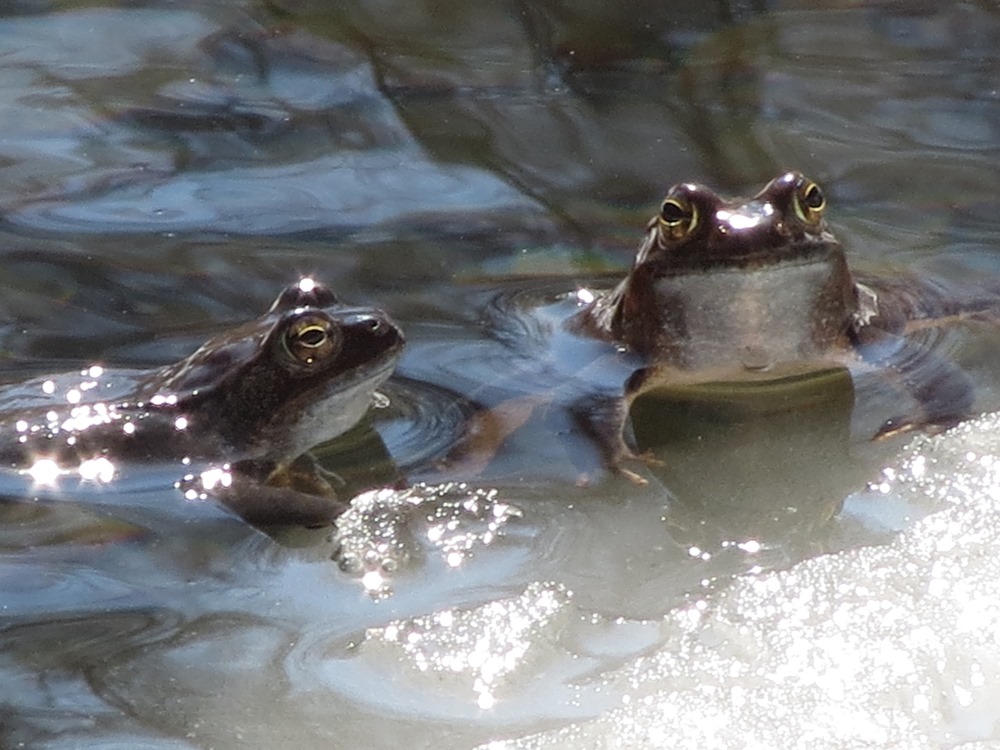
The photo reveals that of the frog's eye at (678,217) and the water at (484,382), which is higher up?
the frog's eye at (678,217)

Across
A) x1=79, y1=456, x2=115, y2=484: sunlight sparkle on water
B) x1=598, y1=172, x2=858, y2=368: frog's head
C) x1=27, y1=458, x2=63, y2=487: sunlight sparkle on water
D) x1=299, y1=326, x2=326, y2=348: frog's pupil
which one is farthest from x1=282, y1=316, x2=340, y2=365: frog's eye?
x1=598, y1=172, x2=858, y2=368: frog's head

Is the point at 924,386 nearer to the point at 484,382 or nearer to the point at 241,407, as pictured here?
the point at 484,382

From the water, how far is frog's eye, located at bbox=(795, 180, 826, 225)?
60cm

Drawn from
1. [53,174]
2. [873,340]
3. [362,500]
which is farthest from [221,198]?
[873,340]

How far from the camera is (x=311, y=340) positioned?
463 centimetres

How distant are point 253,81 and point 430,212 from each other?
1.39m

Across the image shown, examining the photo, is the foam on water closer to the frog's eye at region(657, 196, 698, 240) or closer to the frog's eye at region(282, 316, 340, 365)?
the frog's eye at region(657, 196, 698, 240)

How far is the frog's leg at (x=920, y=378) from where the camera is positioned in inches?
183

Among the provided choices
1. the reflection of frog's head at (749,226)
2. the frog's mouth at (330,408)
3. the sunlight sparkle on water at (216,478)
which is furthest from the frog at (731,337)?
the sunlight sparkle on water at (216,478)

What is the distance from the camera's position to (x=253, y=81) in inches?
273

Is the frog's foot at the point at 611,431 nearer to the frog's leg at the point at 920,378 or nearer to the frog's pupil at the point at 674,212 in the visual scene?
the frog's pupil at the point at 674,212

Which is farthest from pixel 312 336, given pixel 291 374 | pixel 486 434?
pixel 486 434

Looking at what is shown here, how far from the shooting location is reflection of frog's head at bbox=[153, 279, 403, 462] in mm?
4629

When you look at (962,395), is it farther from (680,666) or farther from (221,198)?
(221,198)
